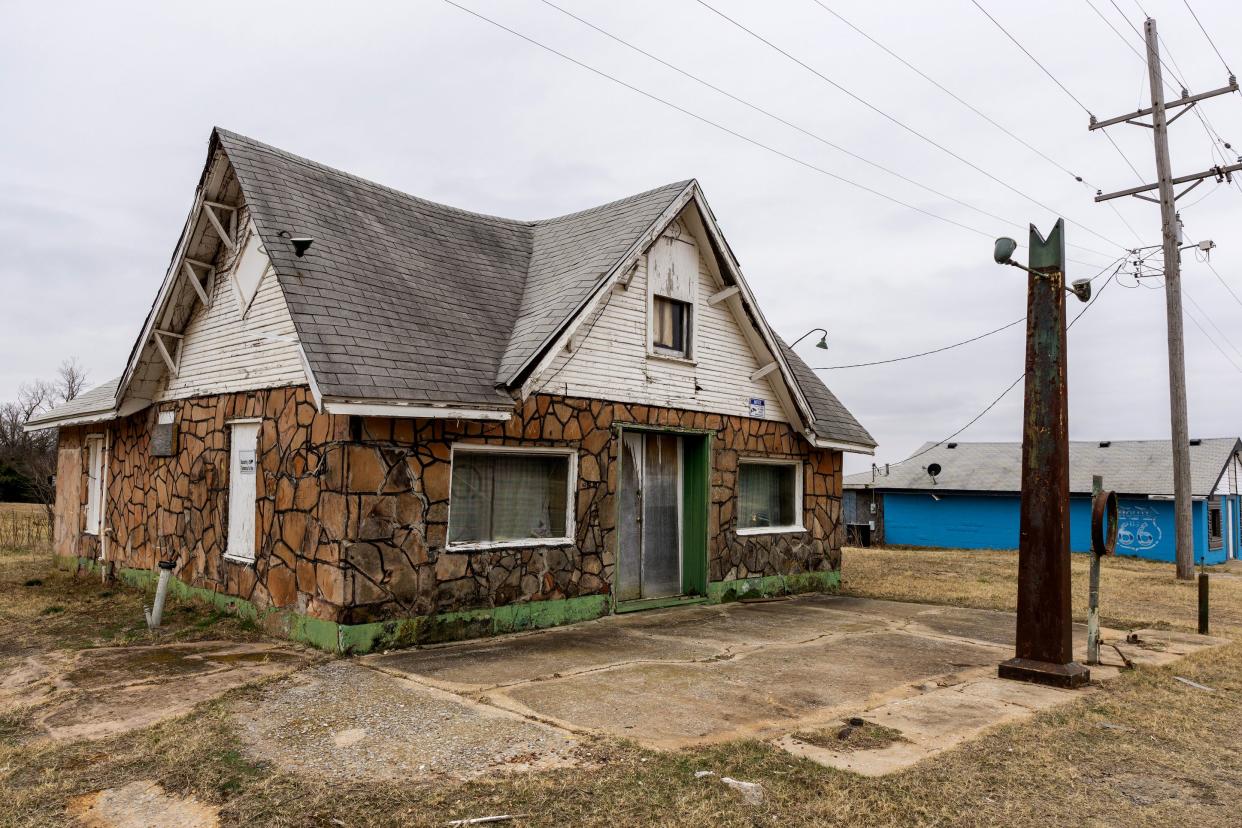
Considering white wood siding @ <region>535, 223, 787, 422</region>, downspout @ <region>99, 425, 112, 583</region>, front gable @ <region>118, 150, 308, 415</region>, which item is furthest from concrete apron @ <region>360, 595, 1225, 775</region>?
downspout @ <region>99, 425, 112, 583</region>

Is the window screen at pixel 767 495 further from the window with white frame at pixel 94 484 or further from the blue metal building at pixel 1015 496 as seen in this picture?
the blue metal building at pixel 1015 496

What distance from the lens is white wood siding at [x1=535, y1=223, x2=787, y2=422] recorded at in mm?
11125

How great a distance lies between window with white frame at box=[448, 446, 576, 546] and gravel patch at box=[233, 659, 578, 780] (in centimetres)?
273

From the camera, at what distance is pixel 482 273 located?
1227 centimetres

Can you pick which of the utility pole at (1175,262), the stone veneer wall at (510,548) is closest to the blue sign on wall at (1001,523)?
the utility pole at (1175,262)

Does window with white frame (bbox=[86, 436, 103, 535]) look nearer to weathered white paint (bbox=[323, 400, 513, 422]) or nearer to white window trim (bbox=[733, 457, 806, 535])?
weathered white paint (bbox=[323, 400, 513, 422])

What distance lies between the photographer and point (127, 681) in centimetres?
744

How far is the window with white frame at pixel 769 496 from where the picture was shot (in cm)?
1380

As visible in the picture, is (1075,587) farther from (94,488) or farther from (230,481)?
(94,488)

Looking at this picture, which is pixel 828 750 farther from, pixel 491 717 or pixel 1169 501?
pixel 1169 501

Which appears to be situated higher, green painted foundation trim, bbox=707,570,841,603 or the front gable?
the front gable

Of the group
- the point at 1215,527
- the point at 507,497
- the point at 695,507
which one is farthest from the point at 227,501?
the point at 1215,527

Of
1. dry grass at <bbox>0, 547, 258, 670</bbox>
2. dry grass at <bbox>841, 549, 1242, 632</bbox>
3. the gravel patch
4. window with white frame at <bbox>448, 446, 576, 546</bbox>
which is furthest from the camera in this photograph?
dry grass at <bbox>841, 549, 1242, 632</bbox>

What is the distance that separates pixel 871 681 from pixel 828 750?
2.33 meters
